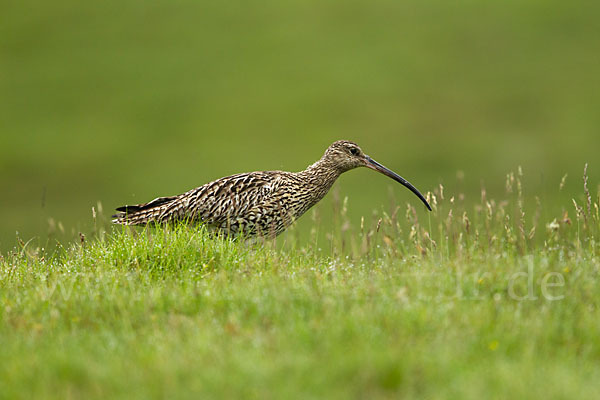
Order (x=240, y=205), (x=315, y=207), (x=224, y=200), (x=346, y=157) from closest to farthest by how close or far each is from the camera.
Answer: (x=315, y=207), (x=240, y=205), (x=224, y=200), (x=346, y=157)

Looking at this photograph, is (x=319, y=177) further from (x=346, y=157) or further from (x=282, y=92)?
(x=282, y=92)

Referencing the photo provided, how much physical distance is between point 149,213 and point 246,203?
1.43 m

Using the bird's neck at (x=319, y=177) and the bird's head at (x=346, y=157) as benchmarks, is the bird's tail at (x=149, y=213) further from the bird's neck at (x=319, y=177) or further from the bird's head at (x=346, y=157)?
the bird's head at (x=346, y=157)

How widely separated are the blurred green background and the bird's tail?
34745 millimetres

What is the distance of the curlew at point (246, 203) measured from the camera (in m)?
11.8

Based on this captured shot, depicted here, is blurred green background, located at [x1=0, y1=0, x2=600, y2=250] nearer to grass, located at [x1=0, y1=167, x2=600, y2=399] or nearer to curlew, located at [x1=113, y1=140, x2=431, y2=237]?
curlew, located at [x1=113, y1=140, x2=431, y2=237]

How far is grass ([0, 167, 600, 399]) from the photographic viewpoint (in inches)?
228

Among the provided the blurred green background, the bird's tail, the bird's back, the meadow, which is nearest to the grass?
the meadow

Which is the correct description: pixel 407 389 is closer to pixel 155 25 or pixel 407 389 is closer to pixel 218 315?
pixel 218 315

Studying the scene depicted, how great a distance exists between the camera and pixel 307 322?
6828 mm

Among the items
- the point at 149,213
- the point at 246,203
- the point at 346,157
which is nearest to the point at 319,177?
the point at 346,157

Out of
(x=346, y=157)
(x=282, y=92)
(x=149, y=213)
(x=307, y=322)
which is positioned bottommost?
(x=307, y=322)

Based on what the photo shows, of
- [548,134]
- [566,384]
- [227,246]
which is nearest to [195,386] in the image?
[566,384]

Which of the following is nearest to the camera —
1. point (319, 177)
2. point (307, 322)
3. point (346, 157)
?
point (307, 322)
